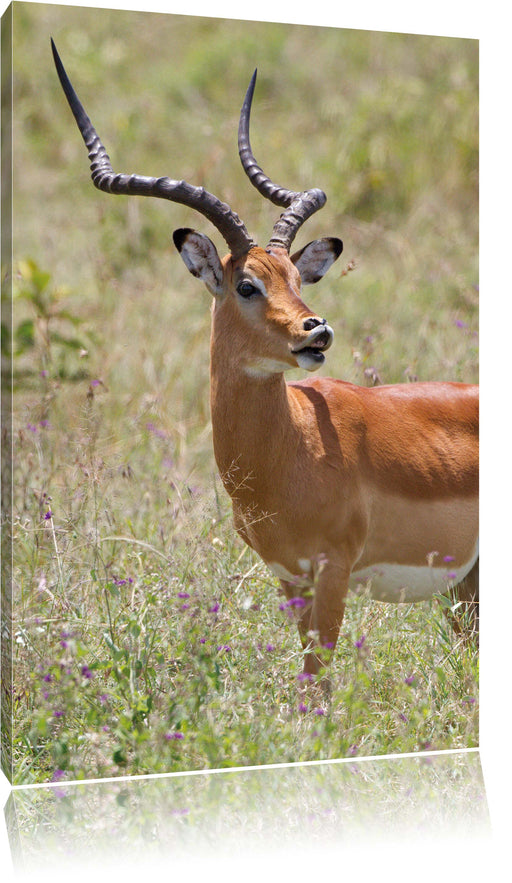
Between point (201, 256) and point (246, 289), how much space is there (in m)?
0.22

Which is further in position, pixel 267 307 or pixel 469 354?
pixel 469 354

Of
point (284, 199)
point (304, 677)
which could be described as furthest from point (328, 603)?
point (284, 199)

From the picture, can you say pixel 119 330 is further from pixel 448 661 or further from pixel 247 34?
pixel 448 661

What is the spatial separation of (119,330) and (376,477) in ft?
10.2

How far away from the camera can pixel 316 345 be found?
427cm

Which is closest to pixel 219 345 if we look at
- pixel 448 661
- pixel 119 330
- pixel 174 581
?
pixel 174 581

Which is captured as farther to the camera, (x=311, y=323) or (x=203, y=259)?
(x=203, y=259)

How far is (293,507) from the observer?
15.3ft

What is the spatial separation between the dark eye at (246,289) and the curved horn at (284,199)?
232mm

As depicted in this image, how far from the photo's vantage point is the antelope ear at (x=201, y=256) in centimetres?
455

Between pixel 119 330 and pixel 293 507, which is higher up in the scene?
pixel 119 330

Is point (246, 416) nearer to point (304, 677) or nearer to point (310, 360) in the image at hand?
point (310, 360)

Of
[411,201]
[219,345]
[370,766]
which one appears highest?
[411,201]

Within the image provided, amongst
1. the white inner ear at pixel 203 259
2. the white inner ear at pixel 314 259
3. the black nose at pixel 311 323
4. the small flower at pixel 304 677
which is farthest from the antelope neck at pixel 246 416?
the small flower at pixel 304 677
